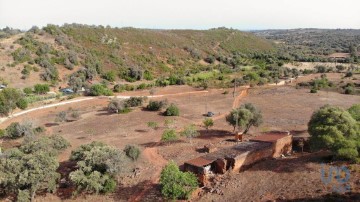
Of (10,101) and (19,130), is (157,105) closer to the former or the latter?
(19,130)

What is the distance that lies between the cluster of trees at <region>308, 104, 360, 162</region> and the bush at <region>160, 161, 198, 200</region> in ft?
27.4

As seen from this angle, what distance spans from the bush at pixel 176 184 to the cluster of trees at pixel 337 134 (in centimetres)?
835

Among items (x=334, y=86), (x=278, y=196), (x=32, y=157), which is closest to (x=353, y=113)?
(x=278, y=196)

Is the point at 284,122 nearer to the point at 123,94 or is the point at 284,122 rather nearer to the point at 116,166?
the point at 116,166

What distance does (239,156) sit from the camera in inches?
850

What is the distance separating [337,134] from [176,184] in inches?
392

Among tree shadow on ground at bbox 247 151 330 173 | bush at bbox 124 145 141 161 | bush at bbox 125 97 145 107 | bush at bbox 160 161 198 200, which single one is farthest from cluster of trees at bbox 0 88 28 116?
tree shadow on ground at bbox 247 151 330 173

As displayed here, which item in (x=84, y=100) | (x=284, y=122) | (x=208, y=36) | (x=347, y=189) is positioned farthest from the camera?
(x=208, y=36)

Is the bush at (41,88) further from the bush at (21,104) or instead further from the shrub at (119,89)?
the shrub at (119,89)

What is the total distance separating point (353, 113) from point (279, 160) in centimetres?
781

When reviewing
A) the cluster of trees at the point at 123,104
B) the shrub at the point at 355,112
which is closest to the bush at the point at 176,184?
the shrub at the point at 355,112

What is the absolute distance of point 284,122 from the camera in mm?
34562

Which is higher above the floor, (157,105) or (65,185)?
(157,105)

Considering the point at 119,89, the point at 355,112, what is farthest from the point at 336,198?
the point at 119,89
